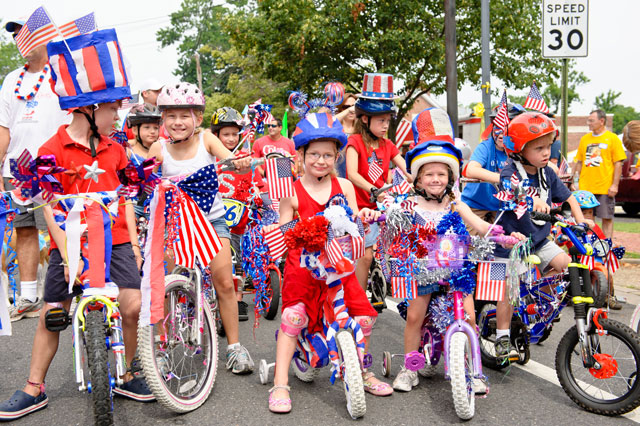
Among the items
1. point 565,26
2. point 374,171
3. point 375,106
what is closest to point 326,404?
point 374,171

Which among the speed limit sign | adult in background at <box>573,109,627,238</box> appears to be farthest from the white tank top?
Result: adult in background at <box>573,109,627,238</box>

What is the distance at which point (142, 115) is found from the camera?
631 centimetres

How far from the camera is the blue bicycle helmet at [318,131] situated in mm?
4199

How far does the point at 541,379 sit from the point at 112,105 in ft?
11.6

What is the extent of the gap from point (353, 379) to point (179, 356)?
1464 millimetres

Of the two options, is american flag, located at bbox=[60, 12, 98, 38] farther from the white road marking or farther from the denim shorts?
the white road marking

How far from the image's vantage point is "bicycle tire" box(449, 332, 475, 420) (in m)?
3.79

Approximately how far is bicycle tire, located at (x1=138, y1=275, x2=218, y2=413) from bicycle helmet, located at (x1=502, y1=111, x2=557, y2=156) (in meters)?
2.47

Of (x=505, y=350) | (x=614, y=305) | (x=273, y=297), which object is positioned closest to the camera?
(x=505, y=350)

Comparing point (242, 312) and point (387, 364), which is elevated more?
point (387, 364)

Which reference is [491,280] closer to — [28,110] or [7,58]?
[28,110]

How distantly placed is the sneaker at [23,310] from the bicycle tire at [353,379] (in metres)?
4.01

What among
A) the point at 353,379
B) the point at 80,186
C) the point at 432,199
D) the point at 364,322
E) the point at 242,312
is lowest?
the point at 242,312

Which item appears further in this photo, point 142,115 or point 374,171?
point 142,115
